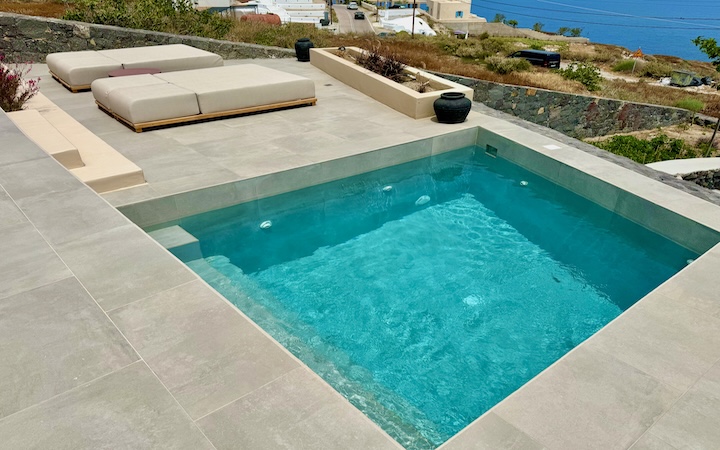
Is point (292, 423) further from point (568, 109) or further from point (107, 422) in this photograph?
point (568, 109)

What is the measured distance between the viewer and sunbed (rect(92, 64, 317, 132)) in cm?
816

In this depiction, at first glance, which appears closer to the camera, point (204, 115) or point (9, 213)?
point (9, 213)

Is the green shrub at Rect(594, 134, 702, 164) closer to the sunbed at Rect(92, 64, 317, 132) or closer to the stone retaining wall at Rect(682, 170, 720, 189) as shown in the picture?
the stone retaining wall at Rect(682, 170, 720, 189)

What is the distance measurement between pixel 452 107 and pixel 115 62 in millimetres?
7554

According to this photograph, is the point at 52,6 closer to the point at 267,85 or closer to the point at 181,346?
the point at 267,85

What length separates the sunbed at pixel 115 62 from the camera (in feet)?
33.4

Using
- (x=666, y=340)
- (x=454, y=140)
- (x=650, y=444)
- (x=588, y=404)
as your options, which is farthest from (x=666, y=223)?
(x=650, y=444)

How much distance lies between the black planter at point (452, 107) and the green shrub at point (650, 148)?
19.2 feet

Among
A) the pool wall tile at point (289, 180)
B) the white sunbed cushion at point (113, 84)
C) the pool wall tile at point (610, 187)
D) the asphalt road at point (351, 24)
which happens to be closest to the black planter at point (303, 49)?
the white sunbed cushion at point (113, 84)

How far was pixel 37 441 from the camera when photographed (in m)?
2.42

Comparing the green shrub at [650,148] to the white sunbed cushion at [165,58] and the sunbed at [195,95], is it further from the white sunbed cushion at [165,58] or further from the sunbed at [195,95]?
the white sunbed cushion at [165,58]

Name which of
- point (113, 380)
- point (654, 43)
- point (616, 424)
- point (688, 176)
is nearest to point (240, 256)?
point (113, 380)

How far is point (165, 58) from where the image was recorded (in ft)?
35.9

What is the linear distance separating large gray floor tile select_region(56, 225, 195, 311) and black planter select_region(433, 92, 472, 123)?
20.7 feet
